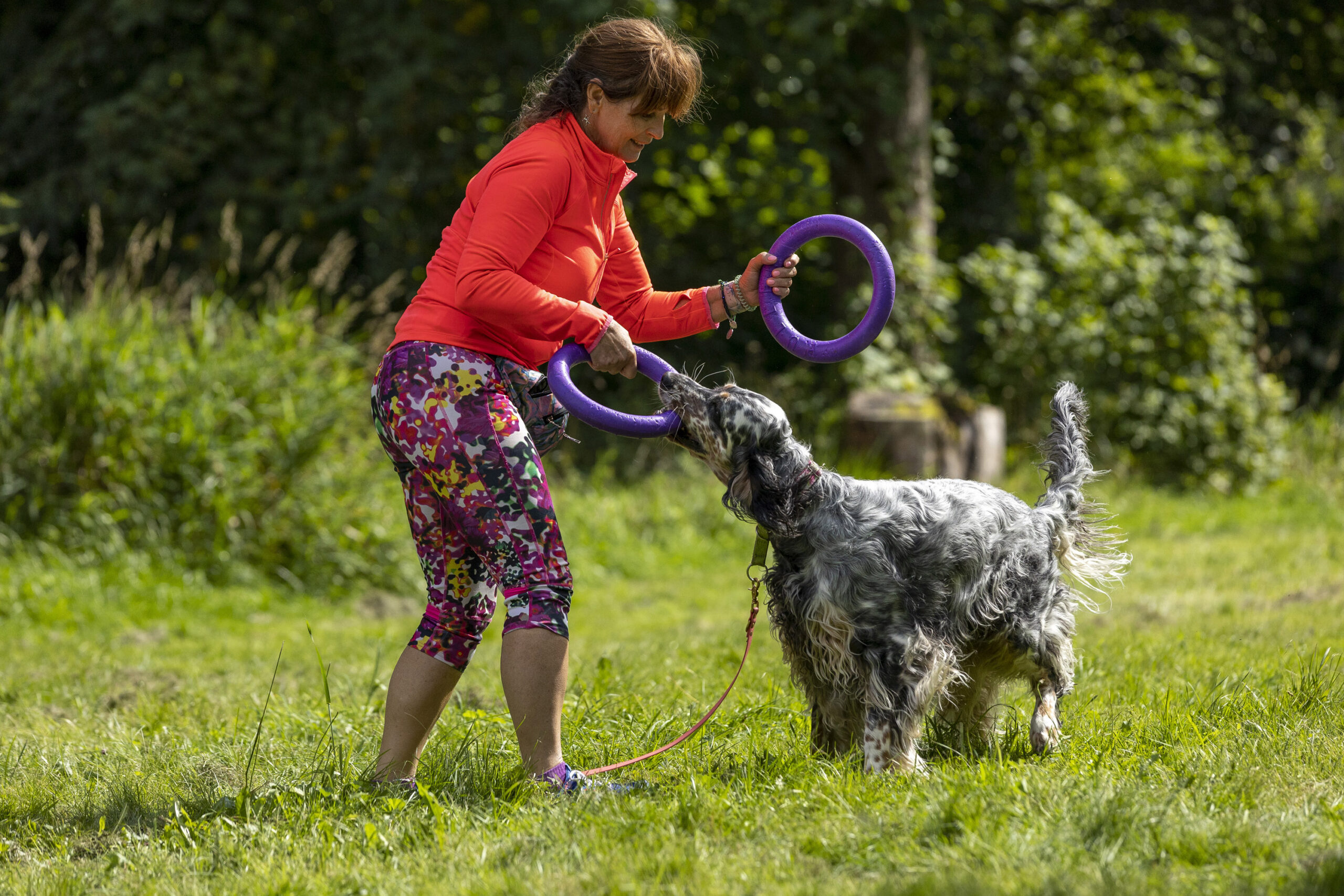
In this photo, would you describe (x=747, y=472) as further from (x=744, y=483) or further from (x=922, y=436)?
(x=922, y=436)

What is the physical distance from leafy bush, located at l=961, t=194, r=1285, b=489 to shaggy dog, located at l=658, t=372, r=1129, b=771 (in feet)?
26.4

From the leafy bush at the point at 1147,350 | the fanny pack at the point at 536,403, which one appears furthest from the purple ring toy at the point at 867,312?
the leafy bush at the point at 1147,350

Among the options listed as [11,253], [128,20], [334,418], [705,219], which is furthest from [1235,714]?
[11,253]

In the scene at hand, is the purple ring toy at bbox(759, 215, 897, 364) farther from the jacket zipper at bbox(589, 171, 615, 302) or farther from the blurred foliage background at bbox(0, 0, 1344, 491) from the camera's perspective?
the blurred foliage background at bbox(0, 0, 1344, 491)

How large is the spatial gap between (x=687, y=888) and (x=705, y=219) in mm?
10147

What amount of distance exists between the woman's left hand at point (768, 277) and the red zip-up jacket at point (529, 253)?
44 cm

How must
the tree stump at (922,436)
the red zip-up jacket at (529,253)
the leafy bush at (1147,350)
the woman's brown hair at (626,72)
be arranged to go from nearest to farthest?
1. the red zip-up jacket at (529,253)
2. the woman's brown hair at (626,72)
3. the tree stump at (922,436)
4. the leafy bush at (1147,350)

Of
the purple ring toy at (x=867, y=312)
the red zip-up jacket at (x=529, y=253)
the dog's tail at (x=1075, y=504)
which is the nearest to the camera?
the red zip-up jacket at (x=529, y=253)

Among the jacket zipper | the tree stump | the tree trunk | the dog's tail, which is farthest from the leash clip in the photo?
the tree trunk

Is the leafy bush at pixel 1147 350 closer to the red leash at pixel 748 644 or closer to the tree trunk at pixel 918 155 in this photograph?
the tree trunk at pixel 918 155

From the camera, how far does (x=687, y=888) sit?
2.70 m

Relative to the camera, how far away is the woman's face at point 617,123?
3434mm

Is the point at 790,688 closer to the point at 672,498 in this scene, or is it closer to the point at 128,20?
the point at 672,498

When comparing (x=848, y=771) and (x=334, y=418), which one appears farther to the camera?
(x=334, y=418)
